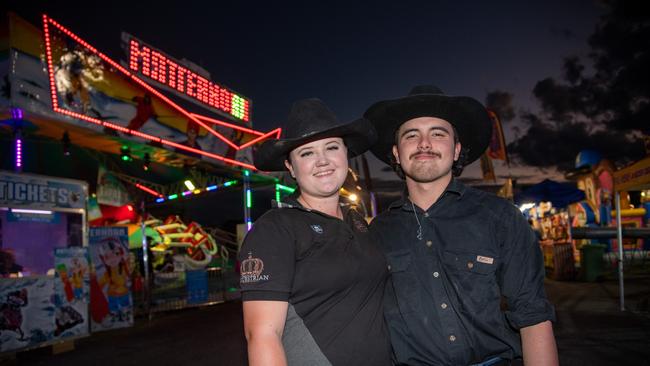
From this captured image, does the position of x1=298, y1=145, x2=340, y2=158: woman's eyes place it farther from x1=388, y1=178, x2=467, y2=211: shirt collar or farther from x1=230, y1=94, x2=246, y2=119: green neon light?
x1=230, y1=94, x2=246, y2=119: green neon light

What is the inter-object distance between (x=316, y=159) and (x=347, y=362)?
1135 mm

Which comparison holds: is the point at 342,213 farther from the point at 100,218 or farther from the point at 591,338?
the point at 100,218

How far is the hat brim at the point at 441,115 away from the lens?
108 inches

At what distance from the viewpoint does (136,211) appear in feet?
66.5

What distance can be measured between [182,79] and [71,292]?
8088 millimetres

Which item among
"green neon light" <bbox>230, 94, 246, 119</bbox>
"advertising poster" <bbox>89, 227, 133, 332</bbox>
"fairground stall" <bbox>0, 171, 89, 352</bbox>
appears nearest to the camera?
"fairground stall" <bbox>0, 171, 89, 352</bbox>

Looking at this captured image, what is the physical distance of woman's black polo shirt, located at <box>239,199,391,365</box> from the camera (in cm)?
212

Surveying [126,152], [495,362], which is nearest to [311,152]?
[495,362]

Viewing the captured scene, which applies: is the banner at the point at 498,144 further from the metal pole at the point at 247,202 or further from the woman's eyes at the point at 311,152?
the woman's eyes at the point at 311,152

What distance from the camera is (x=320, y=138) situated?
262cm

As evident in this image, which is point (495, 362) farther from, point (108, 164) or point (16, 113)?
point (108, 164)

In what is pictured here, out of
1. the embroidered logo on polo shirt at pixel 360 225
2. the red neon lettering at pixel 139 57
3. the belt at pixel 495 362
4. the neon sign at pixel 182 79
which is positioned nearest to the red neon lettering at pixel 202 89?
the neon sign at pixel 182 79

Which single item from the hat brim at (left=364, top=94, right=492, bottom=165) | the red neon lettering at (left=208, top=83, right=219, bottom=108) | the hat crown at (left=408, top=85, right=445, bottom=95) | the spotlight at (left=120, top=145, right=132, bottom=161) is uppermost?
the red neon lettering at (left=208, top=83, right=219, bottom=108)

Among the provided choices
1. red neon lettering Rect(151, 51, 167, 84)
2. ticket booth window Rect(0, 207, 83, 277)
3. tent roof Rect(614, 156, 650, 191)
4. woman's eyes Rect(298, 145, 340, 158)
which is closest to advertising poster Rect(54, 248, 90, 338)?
ticket booth window Rect(0, 207, 83, 277)
